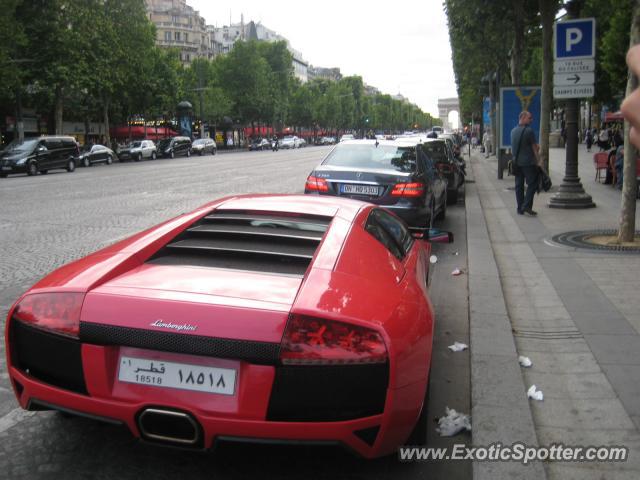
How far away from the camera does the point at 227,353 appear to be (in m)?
2.62

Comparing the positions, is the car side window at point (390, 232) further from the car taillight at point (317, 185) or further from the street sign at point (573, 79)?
the street sign at point (573, 79)

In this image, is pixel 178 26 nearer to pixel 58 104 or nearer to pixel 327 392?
pixel 58 104

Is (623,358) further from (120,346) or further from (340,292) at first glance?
(120,346)

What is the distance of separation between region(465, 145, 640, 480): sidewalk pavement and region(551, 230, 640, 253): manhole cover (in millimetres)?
196

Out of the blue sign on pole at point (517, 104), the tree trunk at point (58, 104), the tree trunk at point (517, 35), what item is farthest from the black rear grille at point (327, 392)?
the tree trunk at point (58, 104)

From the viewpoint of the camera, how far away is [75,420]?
3.59 m

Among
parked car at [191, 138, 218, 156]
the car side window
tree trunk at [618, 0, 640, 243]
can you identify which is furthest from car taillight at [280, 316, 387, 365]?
parked car at [191, 138, 218, 156]

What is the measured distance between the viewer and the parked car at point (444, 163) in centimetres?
1241

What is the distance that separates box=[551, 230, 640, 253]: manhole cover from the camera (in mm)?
8227

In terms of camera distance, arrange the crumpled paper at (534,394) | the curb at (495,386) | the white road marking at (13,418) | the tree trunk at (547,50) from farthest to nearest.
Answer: the tree trunk at (547,50)
the crumpled paper at (534,394)
the white road marking at (13,418)
the curb at (495,386)

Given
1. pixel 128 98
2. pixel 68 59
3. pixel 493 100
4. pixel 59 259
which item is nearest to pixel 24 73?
pixel 68 59

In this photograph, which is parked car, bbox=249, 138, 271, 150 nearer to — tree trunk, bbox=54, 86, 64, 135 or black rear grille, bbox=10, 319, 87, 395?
tree trunk, bbox=54, 86, 64, 135

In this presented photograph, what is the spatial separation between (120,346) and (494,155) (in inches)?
1511

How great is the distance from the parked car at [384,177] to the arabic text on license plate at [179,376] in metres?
6.84
